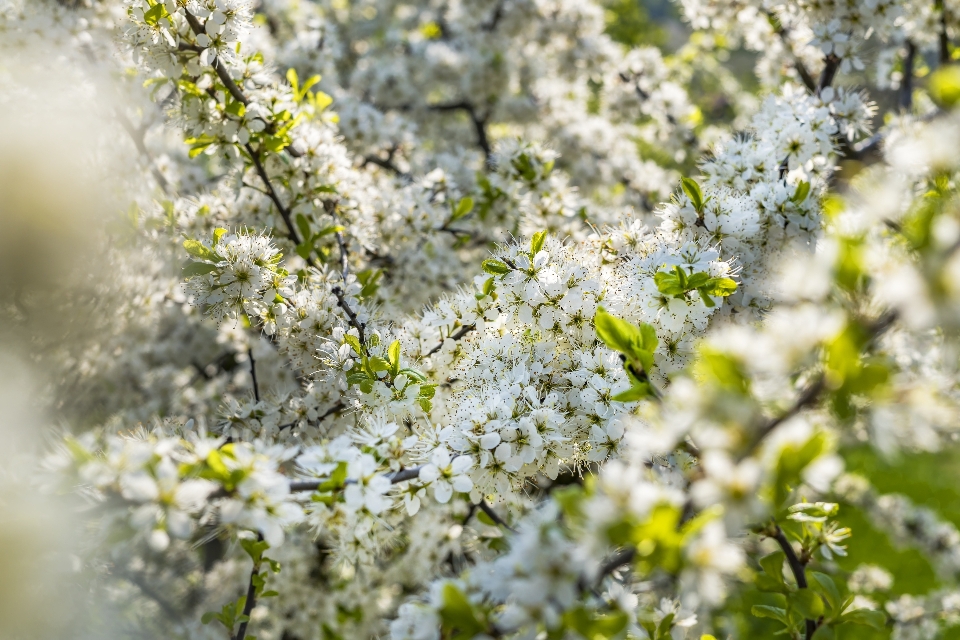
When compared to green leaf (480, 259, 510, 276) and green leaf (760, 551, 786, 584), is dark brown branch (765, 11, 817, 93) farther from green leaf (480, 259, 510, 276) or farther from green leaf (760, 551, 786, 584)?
green leaf (760, 551, 786, 584)

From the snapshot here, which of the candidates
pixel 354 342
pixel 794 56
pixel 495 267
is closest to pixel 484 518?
pixel 354 342

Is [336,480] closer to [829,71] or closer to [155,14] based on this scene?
[155,14]

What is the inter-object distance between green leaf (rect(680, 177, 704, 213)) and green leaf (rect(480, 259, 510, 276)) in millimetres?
645

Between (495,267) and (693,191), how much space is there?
0.70 meters

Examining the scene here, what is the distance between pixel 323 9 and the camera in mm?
6629

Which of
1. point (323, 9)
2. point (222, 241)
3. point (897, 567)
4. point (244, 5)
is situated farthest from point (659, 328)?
point (323, 9)

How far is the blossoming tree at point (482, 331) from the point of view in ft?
2.79

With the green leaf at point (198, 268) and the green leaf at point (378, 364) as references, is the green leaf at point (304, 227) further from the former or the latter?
the green leaf at point (378, 364)

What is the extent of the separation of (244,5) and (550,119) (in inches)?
150

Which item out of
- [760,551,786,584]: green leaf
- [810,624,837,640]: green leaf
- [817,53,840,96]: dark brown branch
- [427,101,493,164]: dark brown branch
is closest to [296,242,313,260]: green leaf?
[760,551,786,584]: green leaf

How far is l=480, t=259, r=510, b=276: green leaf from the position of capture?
5.91 feet

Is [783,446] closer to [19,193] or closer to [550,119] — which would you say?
[19,193]

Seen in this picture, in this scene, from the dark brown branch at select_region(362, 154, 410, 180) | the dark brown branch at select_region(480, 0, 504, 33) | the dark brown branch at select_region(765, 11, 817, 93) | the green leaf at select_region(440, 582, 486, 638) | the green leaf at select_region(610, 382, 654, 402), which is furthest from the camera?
the dark brown branch at select_region(480, 0, 504, 33)

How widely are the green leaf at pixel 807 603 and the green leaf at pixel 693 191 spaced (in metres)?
Answer: 1.18
